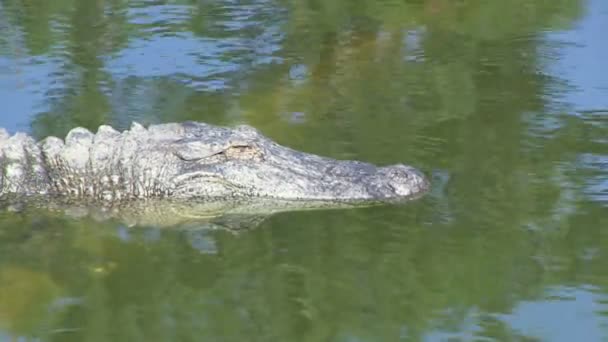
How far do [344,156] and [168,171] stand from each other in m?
1.42

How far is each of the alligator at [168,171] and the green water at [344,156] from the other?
0.37m

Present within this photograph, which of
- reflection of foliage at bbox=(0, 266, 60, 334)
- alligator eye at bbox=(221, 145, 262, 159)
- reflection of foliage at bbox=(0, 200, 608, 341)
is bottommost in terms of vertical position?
reflection of foliage at bbox=(0, 266, 60, 334)

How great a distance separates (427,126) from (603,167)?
5.37 ft

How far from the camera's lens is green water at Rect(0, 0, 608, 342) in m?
7.97

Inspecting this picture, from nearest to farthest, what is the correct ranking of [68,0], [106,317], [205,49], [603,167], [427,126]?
[106,317] < [603,167] < [427,126] < [205,49] < [68,0]

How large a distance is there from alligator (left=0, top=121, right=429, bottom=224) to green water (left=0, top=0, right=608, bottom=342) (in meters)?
0.37

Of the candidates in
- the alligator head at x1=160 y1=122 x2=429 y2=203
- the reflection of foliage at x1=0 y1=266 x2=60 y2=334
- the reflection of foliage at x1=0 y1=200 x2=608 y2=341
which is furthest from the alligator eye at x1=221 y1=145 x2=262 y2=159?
the reflection of foliage at x1=0 y1=266 x2=60 y2=334

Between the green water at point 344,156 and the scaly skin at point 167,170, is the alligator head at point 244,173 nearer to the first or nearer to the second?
the scaly skin at point 167,170

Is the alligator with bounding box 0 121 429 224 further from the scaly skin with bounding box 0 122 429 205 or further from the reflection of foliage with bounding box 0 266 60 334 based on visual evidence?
the reflection of foliage with bounding box 0 266 60 334

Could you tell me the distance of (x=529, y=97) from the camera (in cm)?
1189

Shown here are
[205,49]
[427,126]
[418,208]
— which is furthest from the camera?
[205,49]

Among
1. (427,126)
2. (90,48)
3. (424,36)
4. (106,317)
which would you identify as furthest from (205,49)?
(106,317)

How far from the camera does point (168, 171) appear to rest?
996cm

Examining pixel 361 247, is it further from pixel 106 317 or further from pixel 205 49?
pixel 205 49
